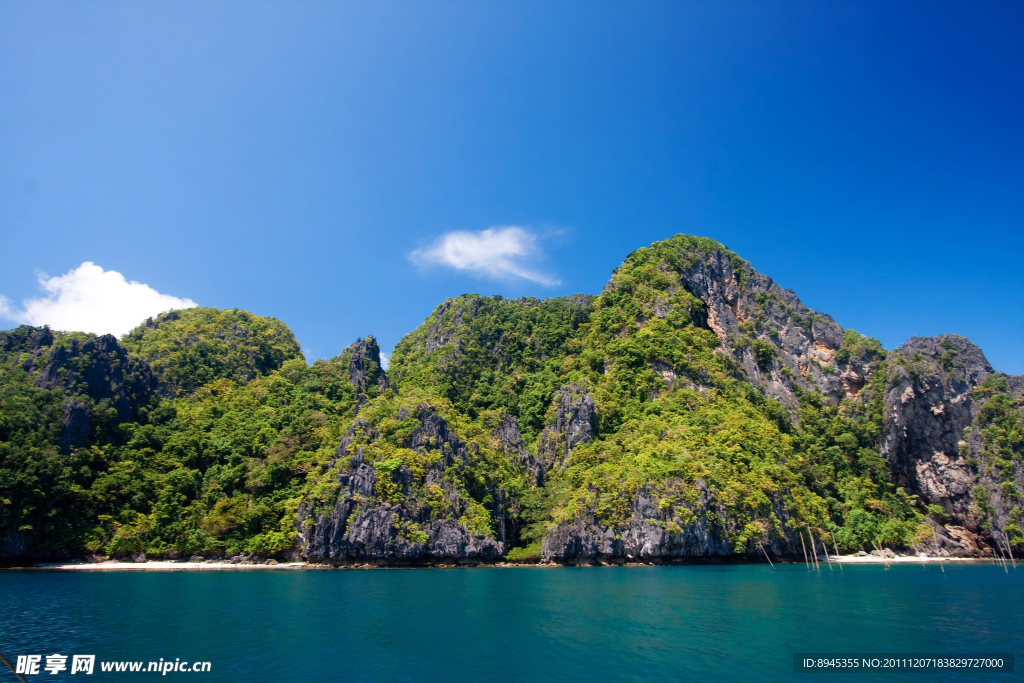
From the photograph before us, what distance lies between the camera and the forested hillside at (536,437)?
6334cm

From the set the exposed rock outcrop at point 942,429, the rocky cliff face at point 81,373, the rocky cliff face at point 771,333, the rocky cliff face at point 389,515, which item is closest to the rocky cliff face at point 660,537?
the rocky cliff face at point 389,515

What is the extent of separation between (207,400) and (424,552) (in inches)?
1873

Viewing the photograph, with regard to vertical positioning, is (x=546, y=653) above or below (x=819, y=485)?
below

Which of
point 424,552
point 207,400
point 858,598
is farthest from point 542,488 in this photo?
point 207,400

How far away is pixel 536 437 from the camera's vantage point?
93.9 m

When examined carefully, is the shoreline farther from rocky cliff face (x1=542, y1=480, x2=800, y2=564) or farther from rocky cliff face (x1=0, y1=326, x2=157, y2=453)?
rocky cliff face (x1=0, y1=326, x2=157, y2=453)

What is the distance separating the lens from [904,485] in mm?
87312

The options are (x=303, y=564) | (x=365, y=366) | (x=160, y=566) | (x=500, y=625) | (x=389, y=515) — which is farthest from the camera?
(x=365, y=366)

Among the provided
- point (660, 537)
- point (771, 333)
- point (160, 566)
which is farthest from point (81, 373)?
point (771, 333)

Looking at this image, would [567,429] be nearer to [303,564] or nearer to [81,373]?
[303,564]

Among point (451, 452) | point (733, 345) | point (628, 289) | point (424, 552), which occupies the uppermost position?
point (628, 289)

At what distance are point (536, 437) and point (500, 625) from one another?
2586 inches

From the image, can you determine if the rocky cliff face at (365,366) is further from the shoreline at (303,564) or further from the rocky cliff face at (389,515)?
the shoreline at (303,564)

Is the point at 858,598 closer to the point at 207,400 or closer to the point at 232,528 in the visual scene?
the point at 232,528
